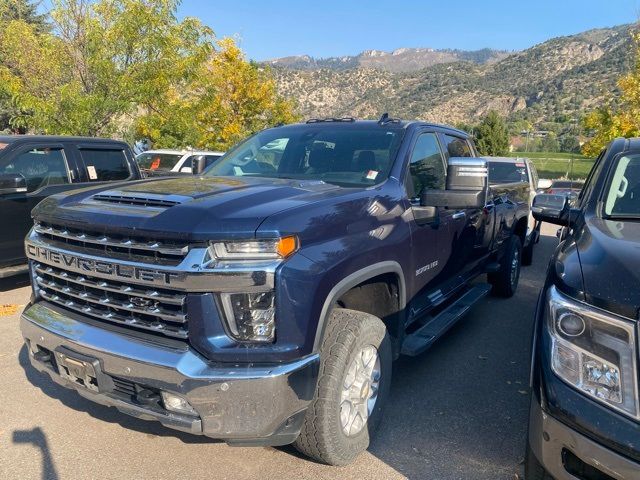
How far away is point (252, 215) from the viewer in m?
2.54

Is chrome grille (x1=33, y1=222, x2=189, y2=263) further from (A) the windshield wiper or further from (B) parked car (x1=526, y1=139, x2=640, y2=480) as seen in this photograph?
(A) the windshield wiper

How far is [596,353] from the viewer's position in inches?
81.8

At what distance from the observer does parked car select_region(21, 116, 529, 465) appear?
7.95ft

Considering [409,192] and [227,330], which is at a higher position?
[409,192]

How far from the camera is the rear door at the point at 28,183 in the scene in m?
6.27

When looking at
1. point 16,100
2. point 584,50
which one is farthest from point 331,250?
point 584,50

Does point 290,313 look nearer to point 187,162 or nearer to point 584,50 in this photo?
point 187,162

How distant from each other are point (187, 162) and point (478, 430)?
11.3 meters

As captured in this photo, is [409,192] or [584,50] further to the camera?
[584,50]

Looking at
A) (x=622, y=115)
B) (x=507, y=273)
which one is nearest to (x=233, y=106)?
(x=622, y=115)

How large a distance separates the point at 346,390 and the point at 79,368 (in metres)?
1.40

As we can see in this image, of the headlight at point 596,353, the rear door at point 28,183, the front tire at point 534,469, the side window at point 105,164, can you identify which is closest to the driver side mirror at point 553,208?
the headlight at point 596,353

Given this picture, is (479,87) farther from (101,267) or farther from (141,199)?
(101,267)

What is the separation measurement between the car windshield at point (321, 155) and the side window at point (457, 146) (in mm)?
898
